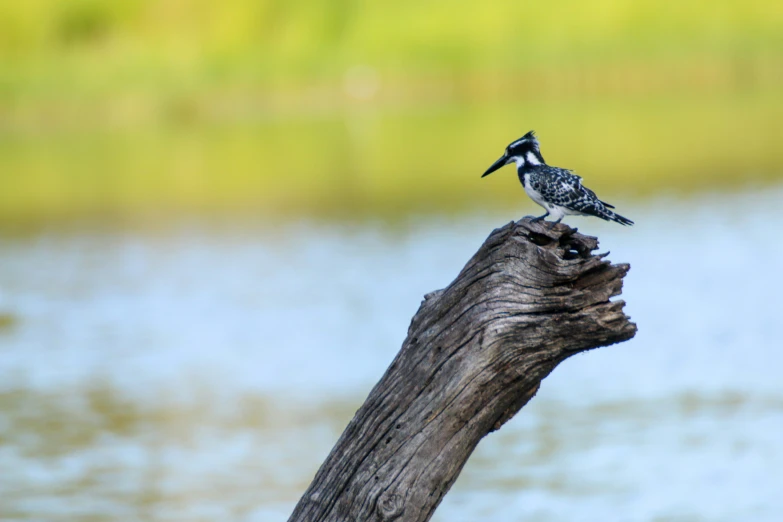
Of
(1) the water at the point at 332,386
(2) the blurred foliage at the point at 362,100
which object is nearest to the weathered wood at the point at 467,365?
(1) the water at the point at 332,386

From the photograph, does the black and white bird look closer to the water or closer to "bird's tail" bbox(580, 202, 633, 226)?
"bird's tail" bbox(580, 202, 633, 226)

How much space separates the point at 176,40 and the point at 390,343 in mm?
100179

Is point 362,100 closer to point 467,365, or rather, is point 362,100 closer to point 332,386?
point 332,386

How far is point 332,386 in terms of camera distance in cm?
1248

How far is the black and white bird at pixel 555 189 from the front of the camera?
176 inches

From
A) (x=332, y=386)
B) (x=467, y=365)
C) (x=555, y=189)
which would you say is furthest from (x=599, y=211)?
(x=332, y=386)

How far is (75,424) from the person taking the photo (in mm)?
11805

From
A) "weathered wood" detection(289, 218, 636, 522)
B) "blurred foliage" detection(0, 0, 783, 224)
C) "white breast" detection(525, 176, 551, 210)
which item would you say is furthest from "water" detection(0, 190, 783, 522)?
"blurred foliage" detection(0, 0, 783, 224)

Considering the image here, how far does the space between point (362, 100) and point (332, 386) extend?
230 ft

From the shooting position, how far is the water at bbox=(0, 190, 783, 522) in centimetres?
916

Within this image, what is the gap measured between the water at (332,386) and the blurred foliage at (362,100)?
6870 mm

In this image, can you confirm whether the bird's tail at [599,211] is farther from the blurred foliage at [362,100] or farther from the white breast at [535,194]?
the blurred foliage at [362,100]

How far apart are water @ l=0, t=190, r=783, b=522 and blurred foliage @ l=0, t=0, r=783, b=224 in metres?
6.87

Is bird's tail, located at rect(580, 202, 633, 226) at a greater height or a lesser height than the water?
lesser
